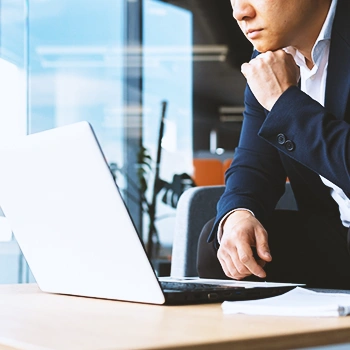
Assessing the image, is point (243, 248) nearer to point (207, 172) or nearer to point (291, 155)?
point (291, 155)

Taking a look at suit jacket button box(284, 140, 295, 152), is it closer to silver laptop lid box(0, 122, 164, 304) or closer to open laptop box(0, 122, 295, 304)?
open laptop box(0, 122, 295, 304)

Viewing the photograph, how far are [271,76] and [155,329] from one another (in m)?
0.70

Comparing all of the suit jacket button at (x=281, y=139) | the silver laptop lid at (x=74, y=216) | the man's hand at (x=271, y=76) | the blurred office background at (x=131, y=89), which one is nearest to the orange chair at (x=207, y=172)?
the blurred office background at (x=131, y=89)

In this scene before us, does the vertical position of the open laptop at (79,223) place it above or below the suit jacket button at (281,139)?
below

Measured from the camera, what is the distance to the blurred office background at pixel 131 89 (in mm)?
4027

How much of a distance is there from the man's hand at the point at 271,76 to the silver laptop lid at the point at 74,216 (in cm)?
47

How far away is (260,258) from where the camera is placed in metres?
1.33

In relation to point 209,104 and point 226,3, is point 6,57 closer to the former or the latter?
point 209,104

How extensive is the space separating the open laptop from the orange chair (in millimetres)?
4504

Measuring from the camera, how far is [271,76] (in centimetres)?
132

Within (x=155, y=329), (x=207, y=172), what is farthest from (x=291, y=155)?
(x=207, y=172)

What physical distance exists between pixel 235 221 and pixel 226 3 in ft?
19.0

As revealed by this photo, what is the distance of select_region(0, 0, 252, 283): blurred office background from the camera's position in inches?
159

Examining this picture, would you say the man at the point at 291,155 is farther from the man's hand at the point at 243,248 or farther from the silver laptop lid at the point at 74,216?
the silver laptop lid at the point at 74,216
